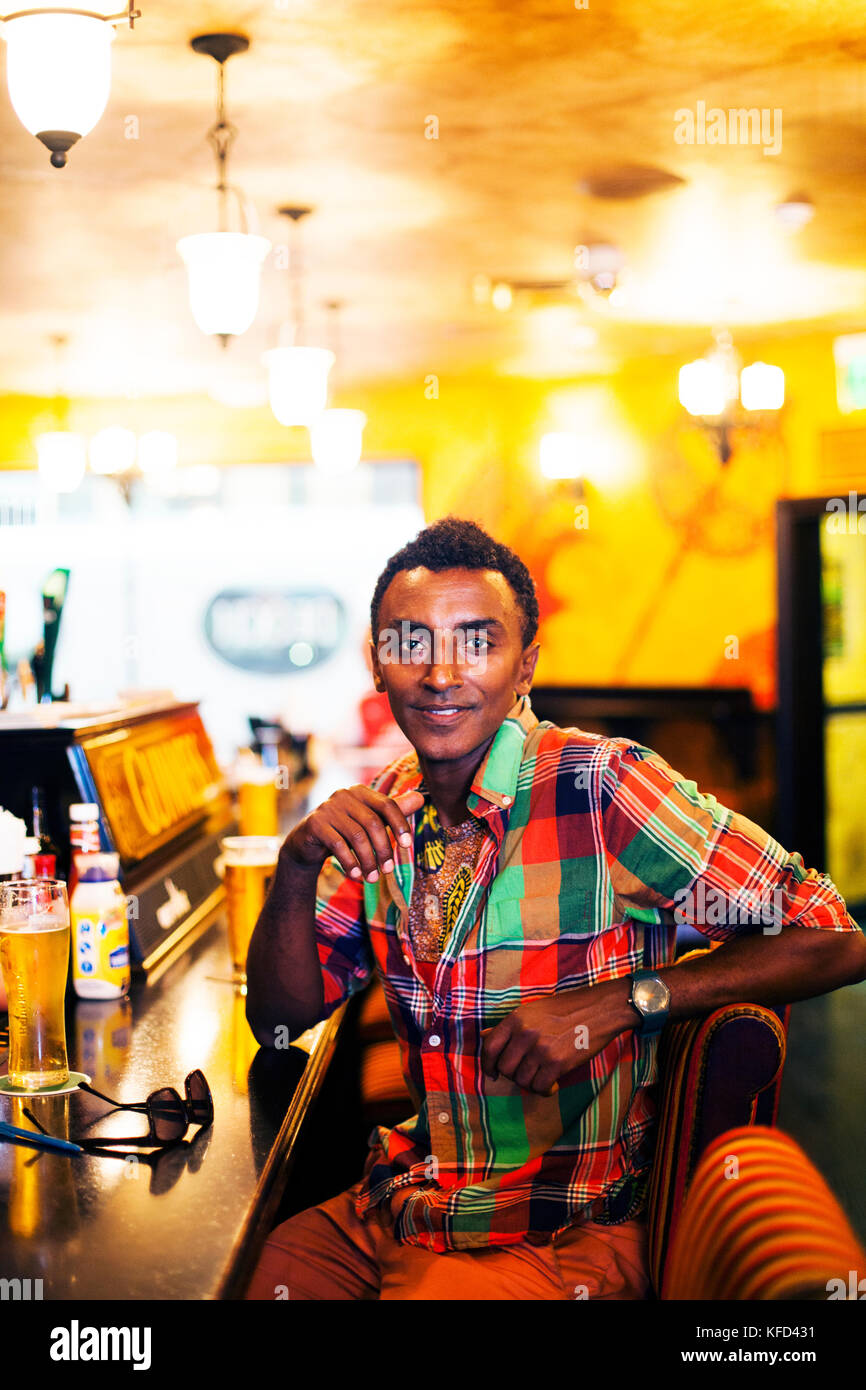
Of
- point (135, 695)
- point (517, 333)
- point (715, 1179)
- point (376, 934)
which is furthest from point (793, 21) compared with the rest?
point (517, 333)

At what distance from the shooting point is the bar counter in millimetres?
1111

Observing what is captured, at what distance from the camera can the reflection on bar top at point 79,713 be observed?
211 cm

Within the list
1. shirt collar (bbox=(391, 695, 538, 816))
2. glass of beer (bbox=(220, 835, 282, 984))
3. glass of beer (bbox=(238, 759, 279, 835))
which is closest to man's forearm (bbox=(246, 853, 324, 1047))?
shirt collar (bbox=(391, 695, 538, 816))

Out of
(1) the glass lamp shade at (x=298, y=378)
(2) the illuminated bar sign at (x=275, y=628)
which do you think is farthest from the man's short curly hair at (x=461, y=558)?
(2) the illuminated bar sign at (x=275, y=628)

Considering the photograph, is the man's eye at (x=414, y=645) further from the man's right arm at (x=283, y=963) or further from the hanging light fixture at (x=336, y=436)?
the hanging light fixture at (x=336, y=436)

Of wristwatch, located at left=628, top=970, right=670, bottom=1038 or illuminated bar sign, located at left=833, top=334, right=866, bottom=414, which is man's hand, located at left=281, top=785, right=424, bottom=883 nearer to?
wristwatch, located at left=628, top=970, right=670, bottom=1038

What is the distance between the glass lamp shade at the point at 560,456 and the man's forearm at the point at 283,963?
21.1 ft

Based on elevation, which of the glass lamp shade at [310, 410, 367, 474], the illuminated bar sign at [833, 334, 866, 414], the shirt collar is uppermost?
the illuminated bar sign at [833, 334, 866, 414]

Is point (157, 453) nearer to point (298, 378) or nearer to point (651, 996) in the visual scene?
point (298, 378)

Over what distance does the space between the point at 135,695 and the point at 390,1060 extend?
3.59 feet

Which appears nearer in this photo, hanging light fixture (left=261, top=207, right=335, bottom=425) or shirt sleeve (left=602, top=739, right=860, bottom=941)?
shirt sleeve (left=602, top=739, right=860, bottom=941)

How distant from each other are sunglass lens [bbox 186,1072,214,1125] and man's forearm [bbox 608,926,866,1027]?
543mm

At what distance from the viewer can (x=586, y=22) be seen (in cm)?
319
